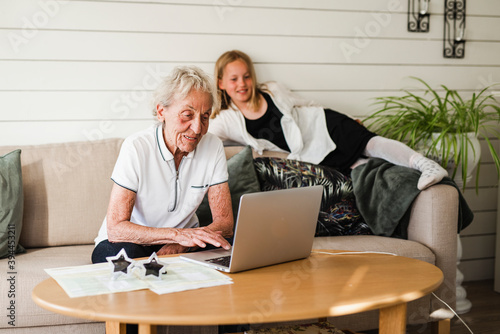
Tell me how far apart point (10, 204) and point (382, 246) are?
158cm

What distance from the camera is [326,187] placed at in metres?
2.53

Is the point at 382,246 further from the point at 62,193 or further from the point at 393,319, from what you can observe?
the point at 62,193

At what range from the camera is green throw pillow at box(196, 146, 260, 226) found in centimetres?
242

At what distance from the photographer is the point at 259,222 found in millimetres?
1420

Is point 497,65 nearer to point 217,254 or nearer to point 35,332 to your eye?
point 217,254

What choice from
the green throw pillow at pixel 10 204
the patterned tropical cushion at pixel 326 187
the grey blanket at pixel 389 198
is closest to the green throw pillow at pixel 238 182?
the patterned tropical cushion at pixel 326 187

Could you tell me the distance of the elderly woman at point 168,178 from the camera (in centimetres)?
180

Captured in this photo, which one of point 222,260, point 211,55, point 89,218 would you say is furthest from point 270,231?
point 211,55

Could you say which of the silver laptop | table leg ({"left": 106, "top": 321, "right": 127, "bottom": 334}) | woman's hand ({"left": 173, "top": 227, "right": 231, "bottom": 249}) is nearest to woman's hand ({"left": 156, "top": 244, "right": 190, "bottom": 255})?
woman's hand ({"left": 173, "top": 227, "right": 231, "bottom": 249})

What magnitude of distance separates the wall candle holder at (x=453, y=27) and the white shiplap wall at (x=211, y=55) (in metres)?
0.05

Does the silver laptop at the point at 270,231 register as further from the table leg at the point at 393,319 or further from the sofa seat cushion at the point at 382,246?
the sofa seat cushion at the point at 382,246

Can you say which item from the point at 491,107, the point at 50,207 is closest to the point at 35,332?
the point at 50,207

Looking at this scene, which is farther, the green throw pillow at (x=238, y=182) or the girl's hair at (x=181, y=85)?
the green throw pillow at (x=238, y=182)

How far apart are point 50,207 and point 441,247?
176 cm
